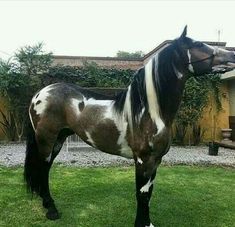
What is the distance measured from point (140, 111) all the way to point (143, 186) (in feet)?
2.09

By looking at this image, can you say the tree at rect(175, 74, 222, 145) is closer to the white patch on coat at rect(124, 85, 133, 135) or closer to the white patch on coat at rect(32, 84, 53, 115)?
the white patch on coat at rect(32, 84, 53, 115)

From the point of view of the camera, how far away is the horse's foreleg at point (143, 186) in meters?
2.79

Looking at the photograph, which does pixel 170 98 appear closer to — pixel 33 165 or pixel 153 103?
pixel 153 103

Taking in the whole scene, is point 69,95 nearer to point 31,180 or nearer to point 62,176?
point 31,180

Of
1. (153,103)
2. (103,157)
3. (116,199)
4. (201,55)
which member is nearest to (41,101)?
(153,103)

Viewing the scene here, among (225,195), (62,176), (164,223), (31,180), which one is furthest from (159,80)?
(62,176)

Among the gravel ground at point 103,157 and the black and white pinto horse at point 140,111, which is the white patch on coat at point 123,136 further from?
the gravel ground at point 103,157

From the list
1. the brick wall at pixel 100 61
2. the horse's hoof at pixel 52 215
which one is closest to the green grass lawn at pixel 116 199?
the horse's hoof at pixel 52 215

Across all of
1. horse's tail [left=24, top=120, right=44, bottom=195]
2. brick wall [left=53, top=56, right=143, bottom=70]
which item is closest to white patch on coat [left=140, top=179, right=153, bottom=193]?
horse's tail [left=24, top=120, right=44, bottom=195]

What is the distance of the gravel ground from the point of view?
6.34 metres

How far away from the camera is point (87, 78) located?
934cm

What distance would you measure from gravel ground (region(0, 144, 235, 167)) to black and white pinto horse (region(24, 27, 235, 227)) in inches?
117

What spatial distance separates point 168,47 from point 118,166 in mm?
3648

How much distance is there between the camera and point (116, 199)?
155 inches
